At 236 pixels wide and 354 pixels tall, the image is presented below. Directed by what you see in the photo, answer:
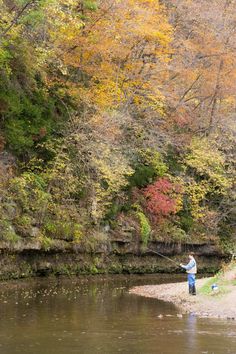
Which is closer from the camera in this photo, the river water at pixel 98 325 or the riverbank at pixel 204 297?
the river water at pixel 98 325

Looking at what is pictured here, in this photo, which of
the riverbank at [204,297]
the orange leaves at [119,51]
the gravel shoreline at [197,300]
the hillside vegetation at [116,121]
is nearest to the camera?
the gravel shoreline at [197,300]

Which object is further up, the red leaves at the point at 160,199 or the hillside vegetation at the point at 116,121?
the hillside vegetation at the point at 116,121

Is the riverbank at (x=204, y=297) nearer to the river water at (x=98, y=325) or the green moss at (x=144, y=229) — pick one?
the river water at (x=98, y=325)

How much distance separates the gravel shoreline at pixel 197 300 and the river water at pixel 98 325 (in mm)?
727

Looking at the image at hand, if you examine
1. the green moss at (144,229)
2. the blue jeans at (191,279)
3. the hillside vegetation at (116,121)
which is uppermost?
the hillside vegetation at (116,121)

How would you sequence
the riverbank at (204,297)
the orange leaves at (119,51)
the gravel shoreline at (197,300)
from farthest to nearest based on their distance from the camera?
the orange leaves at (119,51)
the riverbank at (204,297)
the gravel shoreline at (197,300)

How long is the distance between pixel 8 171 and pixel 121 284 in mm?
7383

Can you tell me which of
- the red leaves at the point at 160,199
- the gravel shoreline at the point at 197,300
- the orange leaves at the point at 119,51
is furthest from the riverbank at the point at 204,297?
the orange leaves at the point at 119,51

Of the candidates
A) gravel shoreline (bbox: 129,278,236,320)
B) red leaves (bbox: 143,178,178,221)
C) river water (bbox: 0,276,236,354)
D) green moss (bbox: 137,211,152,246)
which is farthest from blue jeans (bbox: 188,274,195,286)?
red leaves (bbox: 143,178,178,221)

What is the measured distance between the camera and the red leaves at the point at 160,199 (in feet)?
123

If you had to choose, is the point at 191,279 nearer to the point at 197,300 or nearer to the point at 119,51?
the point at 197,300

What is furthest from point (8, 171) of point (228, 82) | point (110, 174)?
point (228, 82)

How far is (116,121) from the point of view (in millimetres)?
35938

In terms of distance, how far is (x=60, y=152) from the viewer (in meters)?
32.2
